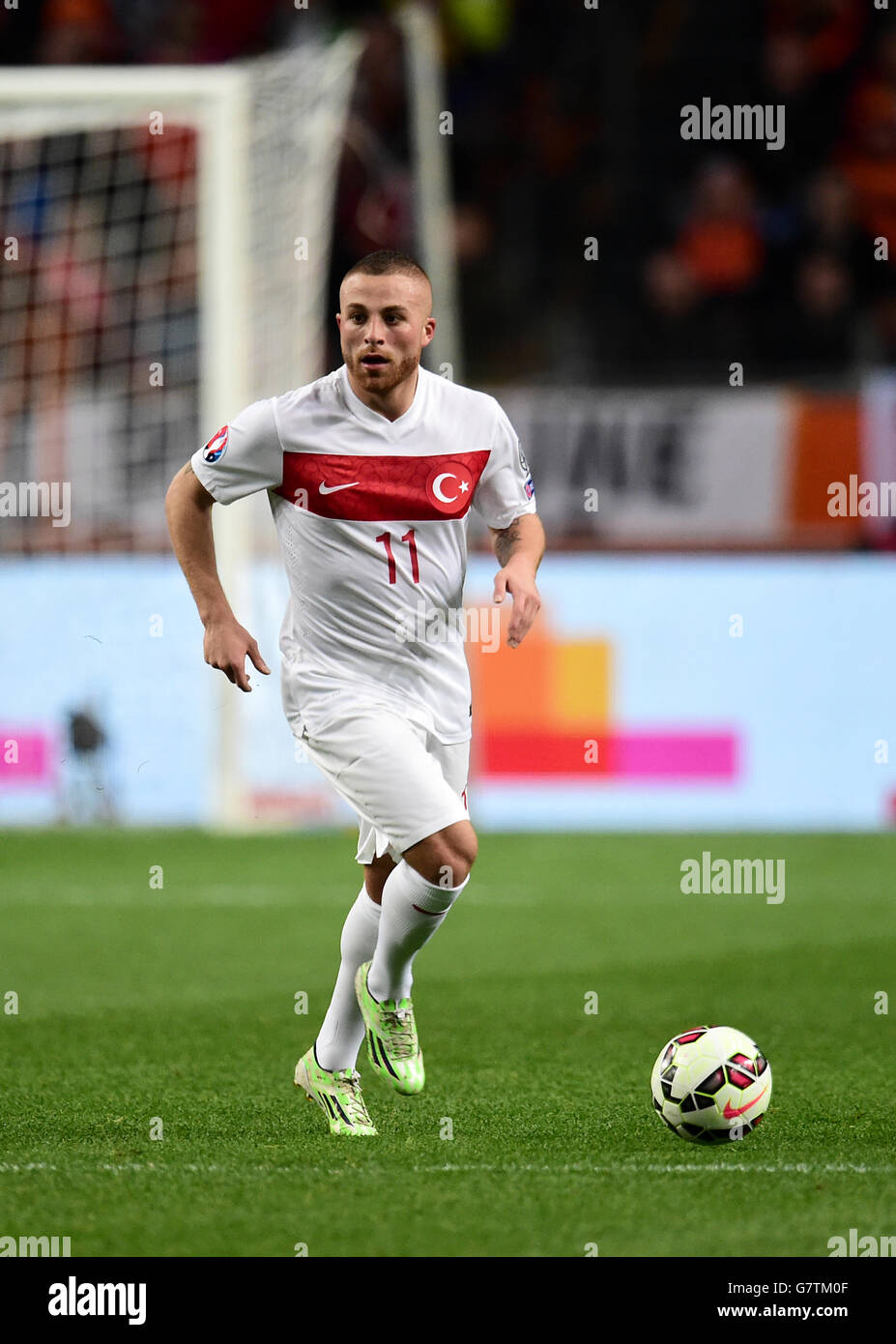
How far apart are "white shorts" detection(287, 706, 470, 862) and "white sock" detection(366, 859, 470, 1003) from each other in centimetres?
9

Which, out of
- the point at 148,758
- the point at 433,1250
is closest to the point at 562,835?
the point at 148,758

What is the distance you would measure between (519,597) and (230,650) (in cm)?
73

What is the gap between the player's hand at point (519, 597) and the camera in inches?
195

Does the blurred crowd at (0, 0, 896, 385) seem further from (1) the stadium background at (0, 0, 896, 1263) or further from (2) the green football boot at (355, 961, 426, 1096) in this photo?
(2) the green football boot at (355, 961, 426, 1096)

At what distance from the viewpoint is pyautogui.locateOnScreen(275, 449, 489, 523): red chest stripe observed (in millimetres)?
5129

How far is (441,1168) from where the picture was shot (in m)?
4.68

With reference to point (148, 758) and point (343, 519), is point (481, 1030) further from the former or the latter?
point (148, 758)

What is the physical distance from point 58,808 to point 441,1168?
878cm

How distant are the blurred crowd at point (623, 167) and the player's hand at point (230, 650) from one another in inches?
443

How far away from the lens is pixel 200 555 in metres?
Result: 5.20
